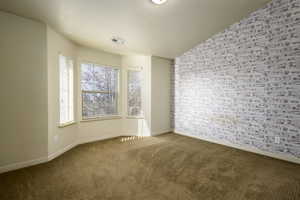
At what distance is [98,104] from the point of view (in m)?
4.07

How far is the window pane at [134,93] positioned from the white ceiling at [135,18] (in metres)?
0.91

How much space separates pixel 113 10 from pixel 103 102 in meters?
2.45

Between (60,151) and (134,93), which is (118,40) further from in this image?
(60,151)

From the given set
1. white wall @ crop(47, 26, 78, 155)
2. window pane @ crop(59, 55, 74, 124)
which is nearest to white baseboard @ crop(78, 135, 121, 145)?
white wall @ crop(47, 26, 78, 155)

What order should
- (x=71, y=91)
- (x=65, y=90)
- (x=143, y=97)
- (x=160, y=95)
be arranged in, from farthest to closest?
(x=160, y=95)
(x=143, y=97)
(x=71, y=91)
(x=65, y=90)

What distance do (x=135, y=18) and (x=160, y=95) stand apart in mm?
2475

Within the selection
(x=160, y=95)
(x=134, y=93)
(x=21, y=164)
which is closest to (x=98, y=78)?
(x=134, y=93)

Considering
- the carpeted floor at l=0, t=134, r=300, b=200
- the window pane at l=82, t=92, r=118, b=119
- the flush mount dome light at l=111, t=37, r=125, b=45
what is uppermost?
the flush mount dome light at l=111, t=37, r=125, b=45

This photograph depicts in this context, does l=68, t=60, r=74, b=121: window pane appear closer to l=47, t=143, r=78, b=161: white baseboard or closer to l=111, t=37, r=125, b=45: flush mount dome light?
l=47, t=143, r=78, b=161: white baseboard

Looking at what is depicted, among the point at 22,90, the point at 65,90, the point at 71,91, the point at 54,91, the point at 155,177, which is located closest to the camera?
the point at 155,177

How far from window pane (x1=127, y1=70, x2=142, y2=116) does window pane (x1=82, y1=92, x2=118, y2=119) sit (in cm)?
47

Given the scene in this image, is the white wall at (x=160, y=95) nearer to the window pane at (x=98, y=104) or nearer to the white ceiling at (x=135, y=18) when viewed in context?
the white ceiling at (x=135, y=18)

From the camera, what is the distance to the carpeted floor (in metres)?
1.82

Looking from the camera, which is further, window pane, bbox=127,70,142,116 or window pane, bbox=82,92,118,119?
window pane, bbox=127,70,142,116
